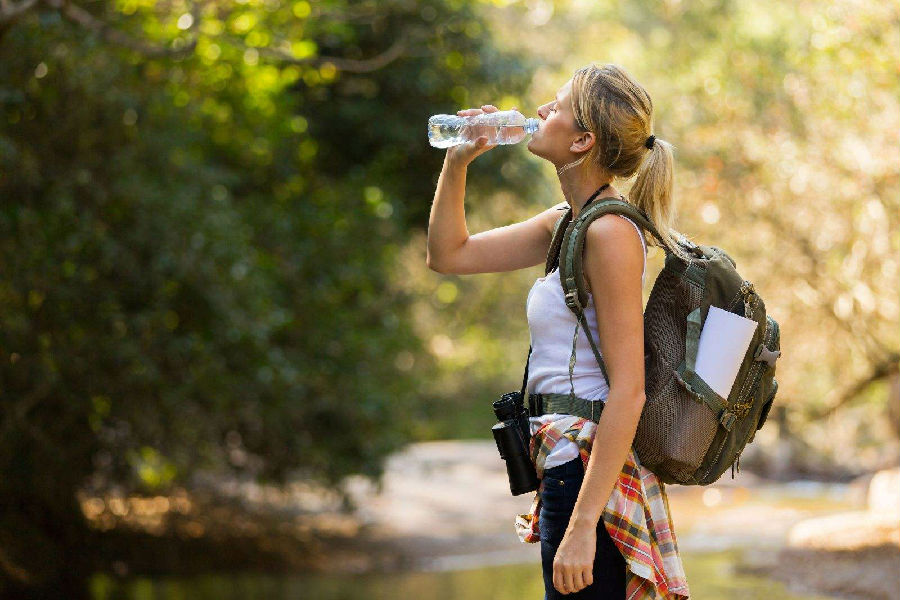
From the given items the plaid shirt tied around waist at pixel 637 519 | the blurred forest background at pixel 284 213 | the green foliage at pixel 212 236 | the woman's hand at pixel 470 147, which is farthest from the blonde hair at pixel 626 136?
the green foliage at pixel 212 236

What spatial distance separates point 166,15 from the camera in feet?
27.4

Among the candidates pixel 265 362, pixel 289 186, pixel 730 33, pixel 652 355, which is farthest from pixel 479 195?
pixel 652 355

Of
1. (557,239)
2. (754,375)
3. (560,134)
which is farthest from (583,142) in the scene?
(754,375)

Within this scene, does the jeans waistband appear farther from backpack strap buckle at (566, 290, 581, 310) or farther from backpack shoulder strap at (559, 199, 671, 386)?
backpack strap buckle at (566, 290, 581, 310)

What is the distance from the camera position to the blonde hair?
2309 mm

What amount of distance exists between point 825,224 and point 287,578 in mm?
6689

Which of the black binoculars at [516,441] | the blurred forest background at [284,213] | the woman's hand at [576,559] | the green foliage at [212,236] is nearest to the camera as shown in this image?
the woman's hand at [576,559]

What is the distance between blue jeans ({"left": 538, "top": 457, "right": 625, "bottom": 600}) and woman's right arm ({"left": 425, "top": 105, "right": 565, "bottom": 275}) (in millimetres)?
552

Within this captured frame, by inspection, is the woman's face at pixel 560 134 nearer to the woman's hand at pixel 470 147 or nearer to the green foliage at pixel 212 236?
the woman's hand at pixel 470 147

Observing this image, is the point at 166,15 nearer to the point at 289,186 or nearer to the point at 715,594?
the point at 289,186

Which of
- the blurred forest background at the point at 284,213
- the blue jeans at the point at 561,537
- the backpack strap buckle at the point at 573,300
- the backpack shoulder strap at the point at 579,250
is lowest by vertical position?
the blurred forest background at the point at 284,213

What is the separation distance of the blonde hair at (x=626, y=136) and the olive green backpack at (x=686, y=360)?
7cm

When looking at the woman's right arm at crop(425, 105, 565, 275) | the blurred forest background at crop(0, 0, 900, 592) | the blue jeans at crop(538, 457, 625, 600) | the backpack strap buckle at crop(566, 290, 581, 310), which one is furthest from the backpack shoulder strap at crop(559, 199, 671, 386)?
the blurred forest background at crop(0, 0, 900, 592)

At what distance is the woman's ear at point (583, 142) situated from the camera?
7.67 feet
